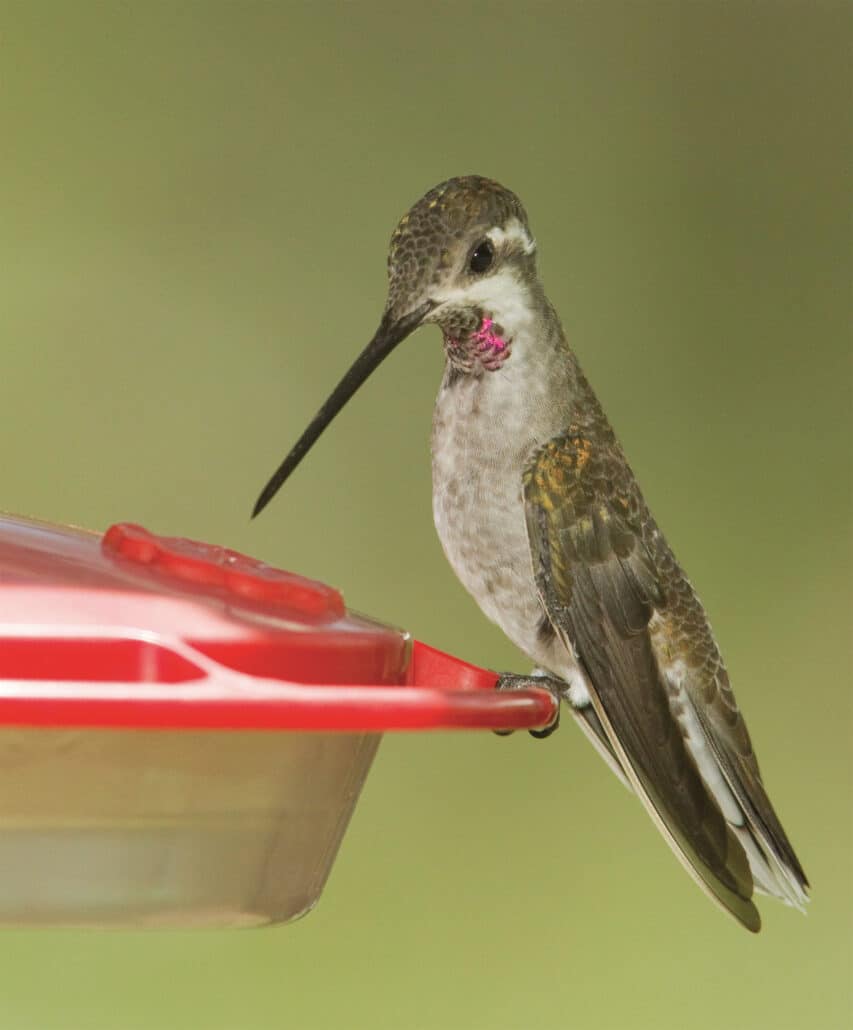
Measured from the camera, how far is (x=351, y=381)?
230 cm

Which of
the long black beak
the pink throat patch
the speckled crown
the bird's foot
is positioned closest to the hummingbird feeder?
the long black beak

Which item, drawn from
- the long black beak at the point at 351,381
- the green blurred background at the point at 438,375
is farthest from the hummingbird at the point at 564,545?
the green blurred background at the point at 438,375

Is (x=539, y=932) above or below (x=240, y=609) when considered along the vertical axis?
below

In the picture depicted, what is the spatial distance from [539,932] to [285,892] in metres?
3.55

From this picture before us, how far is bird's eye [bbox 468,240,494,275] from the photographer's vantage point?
2570 mm

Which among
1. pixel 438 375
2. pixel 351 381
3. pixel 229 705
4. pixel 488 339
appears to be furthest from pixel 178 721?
pixel 438 375

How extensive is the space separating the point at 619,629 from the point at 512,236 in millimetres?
648

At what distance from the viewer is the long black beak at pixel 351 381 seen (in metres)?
2.13

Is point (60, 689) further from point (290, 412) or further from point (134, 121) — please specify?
point (134, 121)

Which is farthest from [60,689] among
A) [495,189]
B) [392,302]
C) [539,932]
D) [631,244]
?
[631,244]

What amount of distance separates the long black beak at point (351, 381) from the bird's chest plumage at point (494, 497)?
1.17 ft

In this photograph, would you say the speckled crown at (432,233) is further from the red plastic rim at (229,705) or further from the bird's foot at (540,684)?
the red plastic rim at (229,705)

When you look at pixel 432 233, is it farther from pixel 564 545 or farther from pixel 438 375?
pixel 438 375

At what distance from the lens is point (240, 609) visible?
165cm
